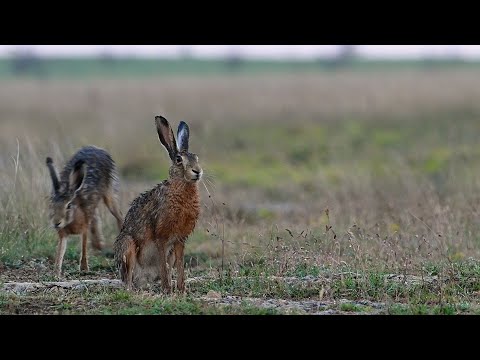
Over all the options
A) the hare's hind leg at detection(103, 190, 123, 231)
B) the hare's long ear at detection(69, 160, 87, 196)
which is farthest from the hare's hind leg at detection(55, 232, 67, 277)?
the hare's hind leg at detection(103, 190, 123, 231)

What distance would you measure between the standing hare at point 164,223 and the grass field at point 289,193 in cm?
30

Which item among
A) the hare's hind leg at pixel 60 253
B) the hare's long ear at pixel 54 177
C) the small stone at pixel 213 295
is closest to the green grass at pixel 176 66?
the hare's long ear at pixel 54 177

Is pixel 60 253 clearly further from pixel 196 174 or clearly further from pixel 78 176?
pixel 196 174

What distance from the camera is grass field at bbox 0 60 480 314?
983 centimetres

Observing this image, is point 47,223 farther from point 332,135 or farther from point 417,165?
point 332,135

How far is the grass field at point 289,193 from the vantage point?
983 cm

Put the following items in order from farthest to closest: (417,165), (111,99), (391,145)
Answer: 1. (111,99)
2. (391,145)
3. (417,165)

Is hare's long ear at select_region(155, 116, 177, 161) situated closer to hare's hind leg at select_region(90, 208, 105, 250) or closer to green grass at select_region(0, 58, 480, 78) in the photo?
hare's hind leg at select_region(90, 208, 105, 250)

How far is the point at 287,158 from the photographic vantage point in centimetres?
2288

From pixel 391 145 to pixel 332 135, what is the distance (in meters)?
2.22

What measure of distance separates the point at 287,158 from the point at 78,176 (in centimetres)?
1171
